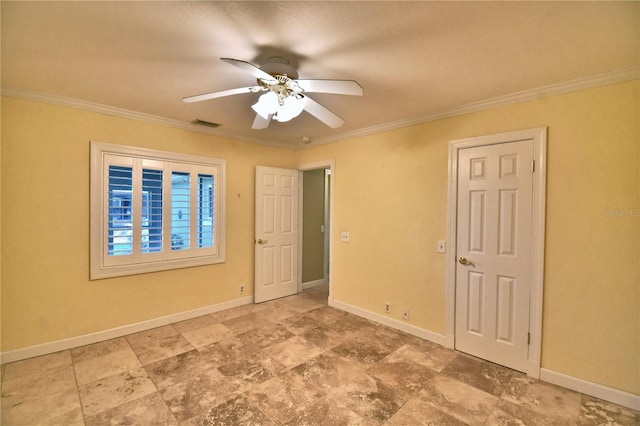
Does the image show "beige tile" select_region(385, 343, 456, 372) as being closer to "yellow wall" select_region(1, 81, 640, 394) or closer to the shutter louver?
"yellow wall" select_region(1, 81, 640, 394)

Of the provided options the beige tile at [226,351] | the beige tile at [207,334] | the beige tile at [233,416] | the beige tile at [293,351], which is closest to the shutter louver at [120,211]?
the beige tile at [207,334]

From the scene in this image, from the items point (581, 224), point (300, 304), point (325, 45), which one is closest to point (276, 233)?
point (300, 304)

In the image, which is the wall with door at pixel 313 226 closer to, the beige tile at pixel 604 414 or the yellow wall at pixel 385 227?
the yellow wall at pixel 385 227

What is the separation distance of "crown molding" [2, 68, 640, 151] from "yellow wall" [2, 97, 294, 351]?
2.8 inches

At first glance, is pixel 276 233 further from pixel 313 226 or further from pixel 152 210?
pixel 152 210

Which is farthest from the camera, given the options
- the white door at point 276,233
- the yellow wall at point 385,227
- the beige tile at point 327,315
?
the white door at point 276,233

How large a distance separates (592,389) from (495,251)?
1.20 m

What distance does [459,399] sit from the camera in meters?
2.15

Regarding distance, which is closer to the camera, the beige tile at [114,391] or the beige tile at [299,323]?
the beige tile at [114,391]

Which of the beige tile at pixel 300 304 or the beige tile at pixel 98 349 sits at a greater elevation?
the beige tile at pixel 300 304

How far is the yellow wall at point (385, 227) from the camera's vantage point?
2139mm

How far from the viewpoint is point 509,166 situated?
258 cm

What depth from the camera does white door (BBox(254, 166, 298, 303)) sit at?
4285mm

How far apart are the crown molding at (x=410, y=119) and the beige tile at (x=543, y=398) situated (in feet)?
7.87
